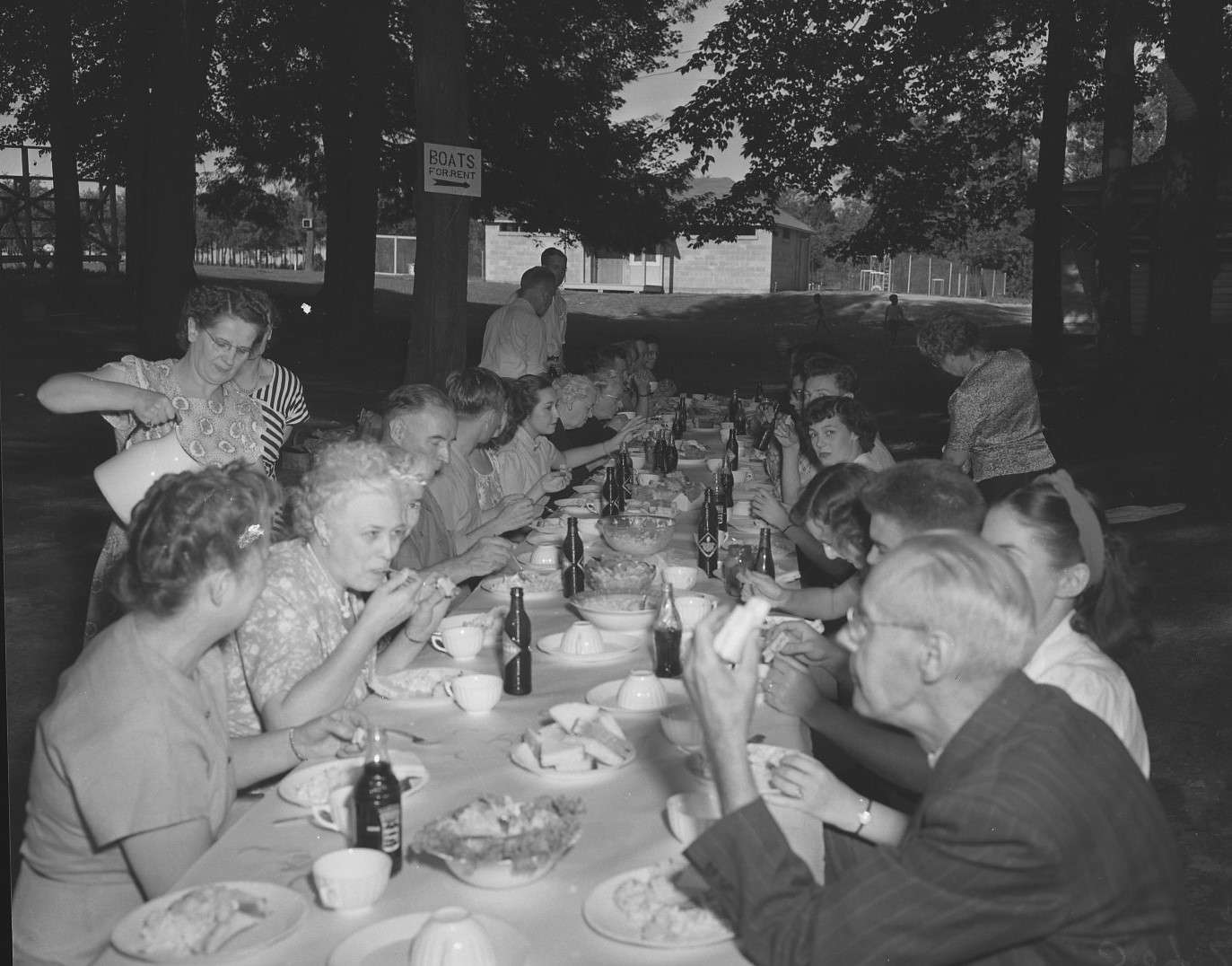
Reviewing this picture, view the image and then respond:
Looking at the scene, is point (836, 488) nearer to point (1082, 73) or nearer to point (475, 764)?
point (475, 764)

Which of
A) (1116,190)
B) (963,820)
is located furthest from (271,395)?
(1116,190)

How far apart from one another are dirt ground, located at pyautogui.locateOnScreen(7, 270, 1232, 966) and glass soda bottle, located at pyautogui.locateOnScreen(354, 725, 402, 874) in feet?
4.29

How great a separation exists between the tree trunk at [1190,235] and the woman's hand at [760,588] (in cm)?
874

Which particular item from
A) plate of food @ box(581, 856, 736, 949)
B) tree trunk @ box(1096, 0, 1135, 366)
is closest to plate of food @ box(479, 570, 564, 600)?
plate of food @ box(581, 856, 736, 949)

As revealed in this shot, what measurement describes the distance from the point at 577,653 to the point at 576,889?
139 cm

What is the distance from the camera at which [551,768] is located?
100 inches

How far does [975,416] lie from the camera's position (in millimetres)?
7117

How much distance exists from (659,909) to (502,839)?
11.2 inches

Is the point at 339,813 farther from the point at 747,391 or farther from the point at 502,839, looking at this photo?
the point at 747,391

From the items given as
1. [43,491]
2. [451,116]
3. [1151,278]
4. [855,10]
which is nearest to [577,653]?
[451,116]

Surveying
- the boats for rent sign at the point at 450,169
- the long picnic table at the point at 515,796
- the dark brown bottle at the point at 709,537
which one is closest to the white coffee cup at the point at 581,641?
the long picnic table at the point at 515,796

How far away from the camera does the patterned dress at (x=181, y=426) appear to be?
404cm

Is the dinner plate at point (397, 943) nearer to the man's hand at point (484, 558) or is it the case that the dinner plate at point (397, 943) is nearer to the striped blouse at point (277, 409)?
the man's hand at point (484, 558)

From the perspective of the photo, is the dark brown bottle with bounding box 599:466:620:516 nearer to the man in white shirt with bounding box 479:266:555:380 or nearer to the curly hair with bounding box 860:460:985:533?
the curly hair with bounding box 860:460:985:533
